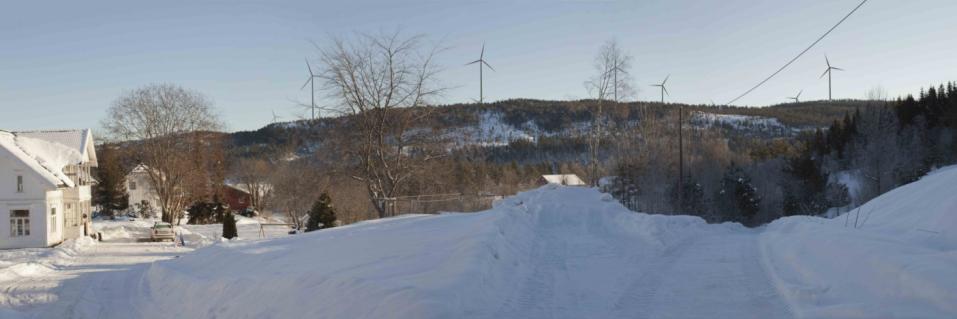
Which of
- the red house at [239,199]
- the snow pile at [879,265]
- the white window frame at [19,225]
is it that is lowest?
the red house at [239,199]

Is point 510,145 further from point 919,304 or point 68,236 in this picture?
point 919,304

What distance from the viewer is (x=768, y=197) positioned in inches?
1790

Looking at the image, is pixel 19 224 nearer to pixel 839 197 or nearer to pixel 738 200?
pixel 738 200

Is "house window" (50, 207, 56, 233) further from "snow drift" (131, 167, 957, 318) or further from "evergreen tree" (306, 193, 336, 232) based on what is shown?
"snow drift" (131, 167, 957, 318)

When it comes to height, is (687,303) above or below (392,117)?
below

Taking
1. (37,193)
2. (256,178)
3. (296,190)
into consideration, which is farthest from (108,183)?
(37,193)

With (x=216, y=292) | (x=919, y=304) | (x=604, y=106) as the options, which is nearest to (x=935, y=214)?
(x=919, y=304)

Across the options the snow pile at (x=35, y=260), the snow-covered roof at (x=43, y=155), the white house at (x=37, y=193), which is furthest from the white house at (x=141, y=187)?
the snow pile at (x=35, y=260)

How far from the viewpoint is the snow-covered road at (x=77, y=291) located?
50.1 ft

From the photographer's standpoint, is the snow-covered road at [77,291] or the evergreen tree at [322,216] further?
the evergreen tree at [322,216]

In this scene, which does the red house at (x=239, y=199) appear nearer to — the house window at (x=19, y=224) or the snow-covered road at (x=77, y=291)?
the house window at (x=19, y=224)

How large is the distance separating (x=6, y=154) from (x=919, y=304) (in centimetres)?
4090

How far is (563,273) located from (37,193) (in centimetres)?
3517

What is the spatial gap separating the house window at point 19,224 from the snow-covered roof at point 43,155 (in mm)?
2204
